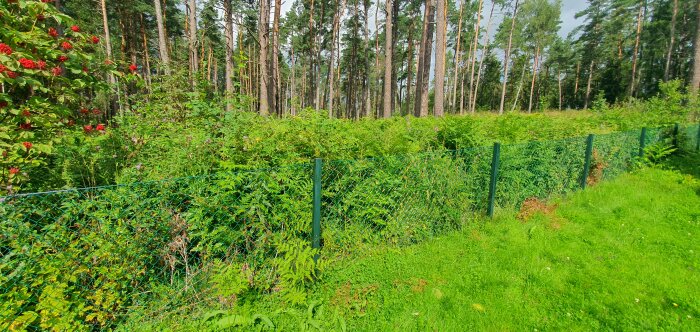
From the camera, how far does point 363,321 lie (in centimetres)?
248

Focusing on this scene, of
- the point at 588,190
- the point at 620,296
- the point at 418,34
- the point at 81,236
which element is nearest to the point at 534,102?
the point at 418,34

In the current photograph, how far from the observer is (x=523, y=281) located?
10.1 ft

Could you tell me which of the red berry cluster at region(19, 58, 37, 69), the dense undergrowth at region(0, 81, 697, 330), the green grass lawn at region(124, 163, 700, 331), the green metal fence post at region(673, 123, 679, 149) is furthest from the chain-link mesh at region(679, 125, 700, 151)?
the red berry cluster at region(19, 58, 37, 69)

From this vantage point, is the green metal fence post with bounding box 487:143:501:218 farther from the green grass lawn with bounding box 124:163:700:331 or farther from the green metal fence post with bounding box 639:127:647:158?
the green metal fence post with bounding box 639:127:647:158

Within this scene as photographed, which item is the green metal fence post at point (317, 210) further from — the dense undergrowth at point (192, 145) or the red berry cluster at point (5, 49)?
the red berry cluster at point (5, 49)

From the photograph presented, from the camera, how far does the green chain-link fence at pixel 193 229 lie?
1843mm

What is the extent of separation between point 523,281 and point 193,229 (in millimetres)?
3249

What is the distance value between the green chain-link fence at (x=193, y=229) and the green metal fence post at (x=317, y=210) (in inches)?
1.1

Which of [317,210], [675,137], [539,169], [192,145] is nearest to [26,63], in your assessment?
[192,145]

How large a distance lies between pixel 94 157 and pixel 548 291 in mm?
4854

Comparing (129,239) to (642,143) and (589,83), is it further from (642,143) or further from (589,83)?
(589,83)

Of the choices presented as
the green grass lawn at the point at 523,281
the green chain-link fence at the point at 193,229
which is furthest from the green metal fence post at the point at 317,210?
the green grass lawn at the point at 523,281

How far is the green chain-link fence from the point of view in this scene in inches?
72.6

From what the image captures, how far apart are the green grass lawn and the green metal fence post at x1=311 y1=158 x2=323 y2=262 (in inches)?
15.7
